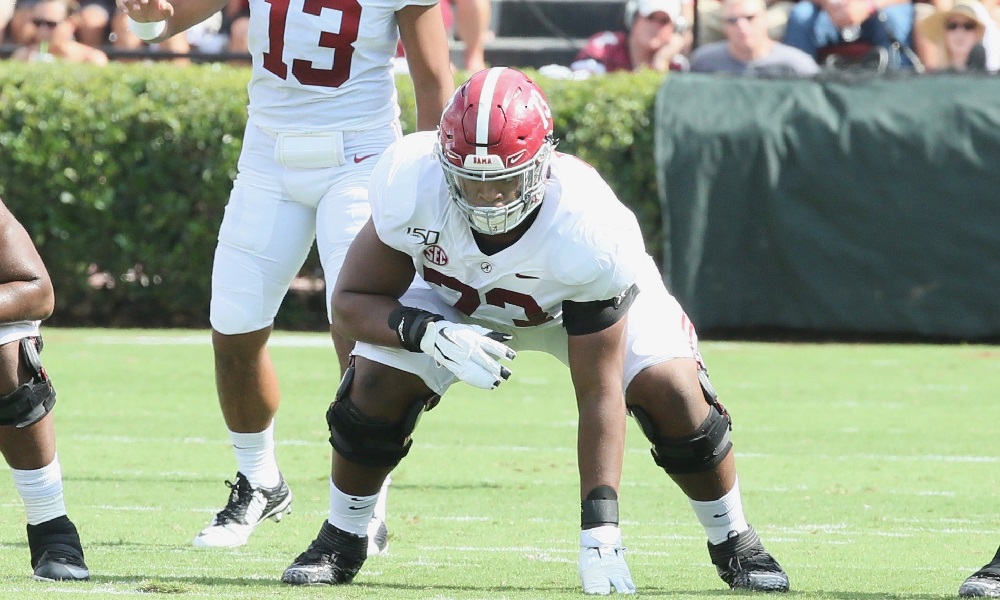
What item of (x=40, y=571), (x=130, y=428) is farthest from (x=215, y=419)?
(x=40, y=571)

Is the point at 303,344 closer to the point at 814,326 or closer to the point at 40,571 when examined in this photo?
the point at 814,326

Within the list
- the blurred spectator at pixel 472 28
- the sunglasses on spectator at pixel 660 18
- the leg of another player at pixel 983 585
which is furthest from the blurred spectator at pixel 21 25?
the leg of another player at pixel 983 585

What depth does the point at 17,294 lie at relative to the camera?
3762 mm

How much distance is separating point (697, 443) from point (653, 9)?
7.96 metres

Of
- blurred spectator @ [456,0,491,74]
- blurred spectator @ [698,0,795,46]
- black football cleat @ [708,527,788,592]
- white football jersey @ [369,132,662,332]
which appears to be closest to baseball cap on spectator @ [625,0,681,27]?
blurred spectator @ [698,0,795,46]

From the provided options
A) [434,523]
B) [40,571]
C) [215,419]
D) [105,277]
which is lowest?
[105,277]

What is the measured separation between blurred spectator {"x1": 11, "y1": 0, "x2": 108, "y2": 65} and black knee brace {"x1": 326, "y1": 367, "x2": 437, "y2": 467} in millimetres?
7991

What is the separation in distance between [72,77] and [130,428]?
4223 millimetres

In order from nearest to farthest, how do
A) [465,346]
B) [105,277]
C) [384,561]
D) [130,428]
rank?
[465,346], [384,561], [130,428], [105,277]

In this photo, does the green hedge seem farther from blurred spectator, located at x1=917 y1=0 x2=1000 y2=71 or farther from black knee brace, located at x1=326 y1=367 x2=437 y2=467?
A: black knee brace, located at x1=326 y1=367 x2=437 y2=467

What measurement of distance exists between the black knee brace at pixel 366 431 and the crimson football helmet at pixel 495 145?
551mm

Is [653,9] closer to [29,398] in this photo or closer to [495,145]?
[495,145]

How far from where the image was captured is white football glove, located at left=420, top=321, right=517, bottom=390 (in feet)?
11.6

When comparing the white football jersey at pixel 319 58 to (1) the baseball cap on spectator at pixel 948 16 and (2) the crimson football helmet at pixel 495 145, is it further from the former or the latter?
(1) the baseball cap on spectator at pixel 948 16
